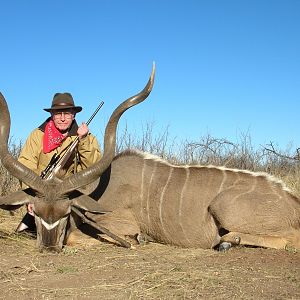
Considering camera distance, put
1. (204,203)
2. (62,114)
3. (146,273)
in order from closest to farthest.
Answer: (146,273) → (204,203) → (62,114)

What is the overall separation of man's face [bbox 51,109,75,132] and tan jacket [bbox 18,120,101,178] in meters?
0.11

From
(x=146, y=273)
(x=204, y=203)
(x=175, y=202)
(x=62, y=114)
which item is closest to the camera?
(x=146, y=273)

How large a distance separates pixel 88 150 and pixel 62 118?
13.8 inches

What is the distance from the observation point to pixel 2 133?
4.19m

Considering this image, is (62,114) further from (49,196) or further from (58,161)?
(49,196)

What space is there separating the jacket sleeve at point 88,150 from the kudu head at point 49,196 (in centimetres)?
45

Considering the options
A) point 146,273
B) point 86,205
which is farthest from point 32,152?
point 146,273

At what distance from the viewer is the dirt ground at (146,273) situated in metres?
2.68

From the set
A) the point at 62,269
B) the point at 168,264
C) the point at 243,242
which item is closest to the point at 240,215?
the point at 243,242

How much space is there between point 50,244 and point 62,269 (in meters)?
0.74

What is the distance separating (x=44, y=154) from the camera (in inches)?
184

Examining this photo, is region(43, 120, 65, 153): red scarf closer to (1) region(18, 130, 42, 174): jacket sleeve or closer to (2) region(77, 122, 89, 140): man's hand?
(1) region(18, 130, 42, 174): jacket sleeve

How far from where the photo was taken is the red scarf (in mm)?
4664

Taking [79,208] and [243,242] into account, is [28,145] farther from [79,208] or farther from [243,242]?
[243,242]
